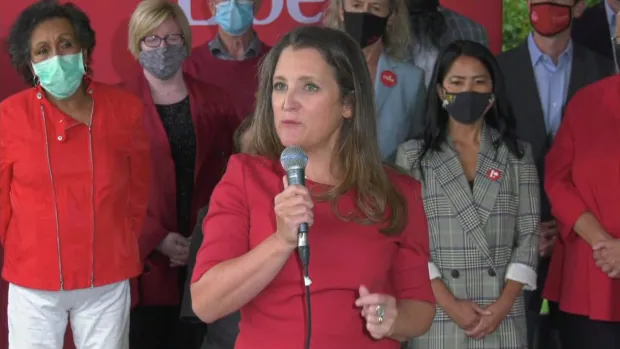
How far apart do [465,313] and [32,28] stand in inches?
84.8

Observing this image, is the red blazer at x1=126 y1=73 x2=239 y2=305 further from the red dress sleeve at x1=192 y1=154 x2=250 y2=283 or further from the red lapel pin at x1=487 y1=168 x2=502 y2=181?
the red dress sleeve at x1=192 y1=154 x2=250 y2=283

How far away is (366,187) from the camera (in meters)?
2.16

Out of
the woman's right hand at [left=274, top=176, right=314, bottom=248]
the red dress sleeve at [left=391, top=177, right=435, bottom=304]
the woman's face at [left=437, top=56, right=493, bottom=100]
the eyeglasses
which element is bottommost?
the red dress sleeve at [left=391, top=177, right=435, bottom=304]

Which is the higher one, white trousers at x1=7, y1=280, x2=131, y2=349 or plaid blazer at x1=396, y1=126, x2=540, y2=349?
plaid blazer at x1=396, y1=126, x2=540, y2=349

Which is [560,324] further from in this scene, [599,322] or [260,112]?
[260,112]

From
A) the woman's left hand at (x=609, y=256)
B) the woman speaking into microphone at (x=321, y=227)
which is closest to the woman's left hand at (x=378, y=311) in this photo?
the woman speaking into microphone at (x=321, y=227)

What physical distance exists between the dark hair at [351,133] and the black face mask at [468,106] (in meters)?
1.49

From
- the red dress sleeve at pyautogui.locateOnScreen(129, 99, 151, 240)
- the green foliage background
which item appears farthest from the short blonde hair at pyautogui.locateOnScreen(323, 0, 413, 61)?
the red dress sleeve at pyautogui.locateOnScreen(129, 99, 151, 240)

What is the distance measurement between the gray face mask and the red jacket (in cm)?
44

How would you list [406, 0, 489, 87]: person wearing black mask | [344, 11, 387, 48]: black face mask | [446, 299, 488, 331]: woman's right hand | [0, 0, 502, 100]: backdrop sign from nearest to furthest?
1. [446, 299, 488, 331]: woman's right hand
2. [344, 11, 387, 48]: black face mask
3. [406, 0, 489, 87]: person wearing black mask
4. [0, 0, 502, 100]: backdrop sign

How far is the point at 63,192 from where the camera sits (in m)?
3.59

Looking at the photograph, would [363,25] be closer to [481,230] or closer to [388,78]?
[388,78]

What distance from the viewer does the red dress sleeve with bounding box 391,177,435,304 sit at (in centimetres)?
218

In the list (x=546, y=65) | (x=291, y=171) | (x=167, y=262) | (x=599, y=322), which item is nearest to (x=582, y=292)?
(x=599, y=322)
